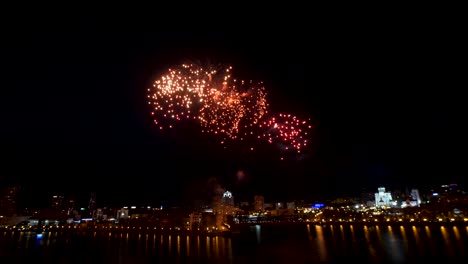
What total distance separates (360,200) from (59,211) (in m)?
94.2

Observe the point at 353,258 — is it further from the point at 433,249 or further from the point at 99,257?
the point at 99,257

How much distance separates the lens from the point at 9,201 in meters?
89.3

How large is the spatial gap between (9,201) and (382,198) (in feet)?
358

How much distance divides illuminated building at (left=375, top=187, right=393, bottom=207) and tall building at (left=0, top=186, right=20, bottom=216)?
342ft

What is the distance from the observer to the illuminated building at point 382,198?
295 ft

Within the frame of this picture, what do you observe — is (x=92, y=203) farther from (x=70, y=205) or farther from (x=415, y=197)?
(x=415, y=197)

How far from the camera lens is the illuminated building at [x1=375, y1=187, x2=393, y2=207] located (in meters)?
89.9

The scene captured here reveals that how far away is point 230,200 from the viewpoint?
78.6 m

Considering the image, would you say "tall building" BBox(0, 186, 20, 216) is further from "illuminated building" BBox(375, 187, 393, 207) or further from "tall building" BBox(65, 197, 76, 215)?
"illuminated building" BBox(375, 187, 393, 207)

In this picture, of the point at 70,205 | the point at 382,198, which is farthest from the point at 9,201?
the point at 382,198

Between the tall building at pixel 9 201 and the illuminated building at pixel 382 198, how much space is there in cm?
10435

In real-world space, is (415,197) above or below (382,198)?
below

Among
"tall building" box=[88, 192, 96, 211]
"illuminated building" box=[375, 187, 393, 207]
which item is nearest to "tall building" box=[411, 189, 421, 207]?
"illuminated building" box=[375, 187, 393, 207]

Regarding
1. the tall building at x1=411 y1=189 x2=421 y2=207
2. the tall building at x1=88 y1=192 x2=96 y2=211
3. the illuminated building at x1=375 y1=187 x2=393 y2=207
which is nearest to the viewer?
the tall building at x1=411 y1=189 x2=421 y2=207
